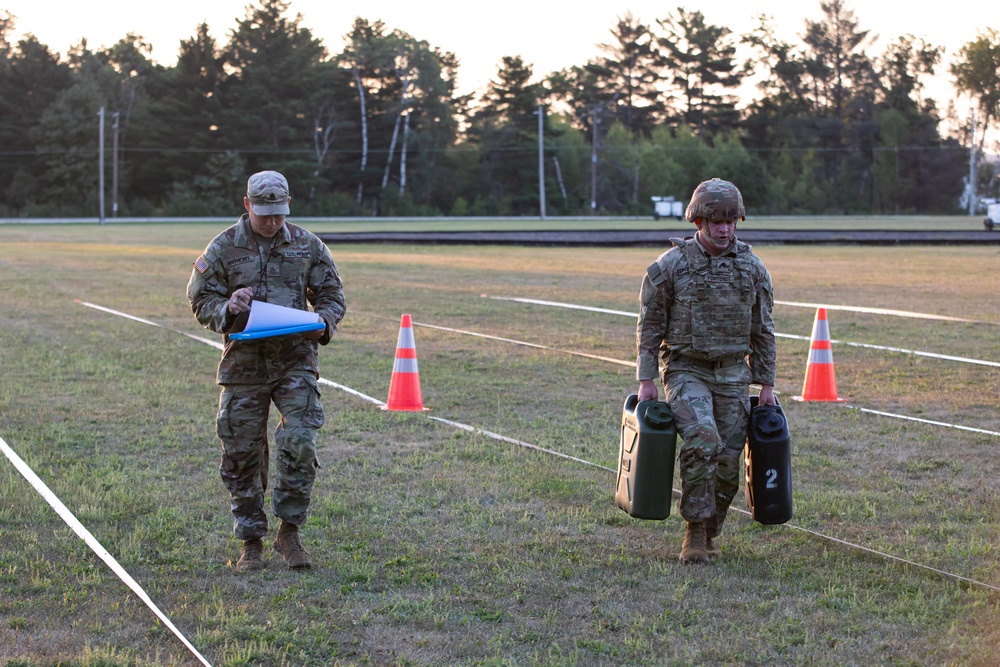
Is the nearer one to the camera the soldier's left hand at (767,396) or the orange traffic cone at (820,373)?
the soldier's left hand at (767,396)

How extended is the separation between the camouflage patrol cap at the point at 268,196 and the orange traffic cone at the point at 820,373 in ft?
20.0

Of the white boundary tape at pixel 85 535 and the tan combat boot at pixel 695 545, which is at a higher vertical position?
the tan combat boot at pixel 695 545

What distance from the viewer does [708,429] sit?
5.60 m

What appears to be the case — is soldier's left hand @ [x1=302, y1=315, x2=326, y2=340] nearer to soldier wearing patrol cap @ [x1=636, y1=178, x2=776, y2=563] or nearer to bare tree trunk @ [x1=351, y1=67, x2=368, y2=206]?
soldier wearing patrol cap @ [x1=636, y1=178, x2=776, y2=563]

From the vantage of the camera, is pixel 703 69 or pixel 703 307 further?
pixel 703 69

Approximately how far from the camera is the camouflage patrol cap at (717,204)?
5613 mm

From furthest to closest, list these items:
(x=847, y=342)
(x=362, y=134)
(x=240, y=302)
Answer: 1. (x=362, y=134)
2. (x=847, y=342)
3. (x=240, y=302)

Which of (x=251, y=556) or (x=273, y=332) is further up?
(x=273, y=332)

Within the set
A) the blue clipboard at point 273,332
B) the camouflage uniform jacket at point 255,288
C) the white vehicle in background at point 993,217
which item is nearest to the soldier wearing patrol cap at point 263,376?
the camouflage uniform jacket at point 255,288

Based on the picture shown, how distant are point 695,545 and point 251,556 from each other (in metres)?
2.15

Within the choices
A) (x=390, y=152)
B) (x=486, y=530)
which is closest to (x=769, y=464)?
(x=486, y=530)

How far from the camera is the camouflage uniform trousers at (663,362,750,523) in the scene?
18.5 ft

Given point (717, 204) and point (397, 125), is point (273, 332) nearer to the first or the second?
Answer: point (717, 204)

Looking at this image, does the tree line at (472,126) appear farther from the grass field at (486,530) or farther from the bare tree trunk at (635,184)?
the grass field at (486,530)
